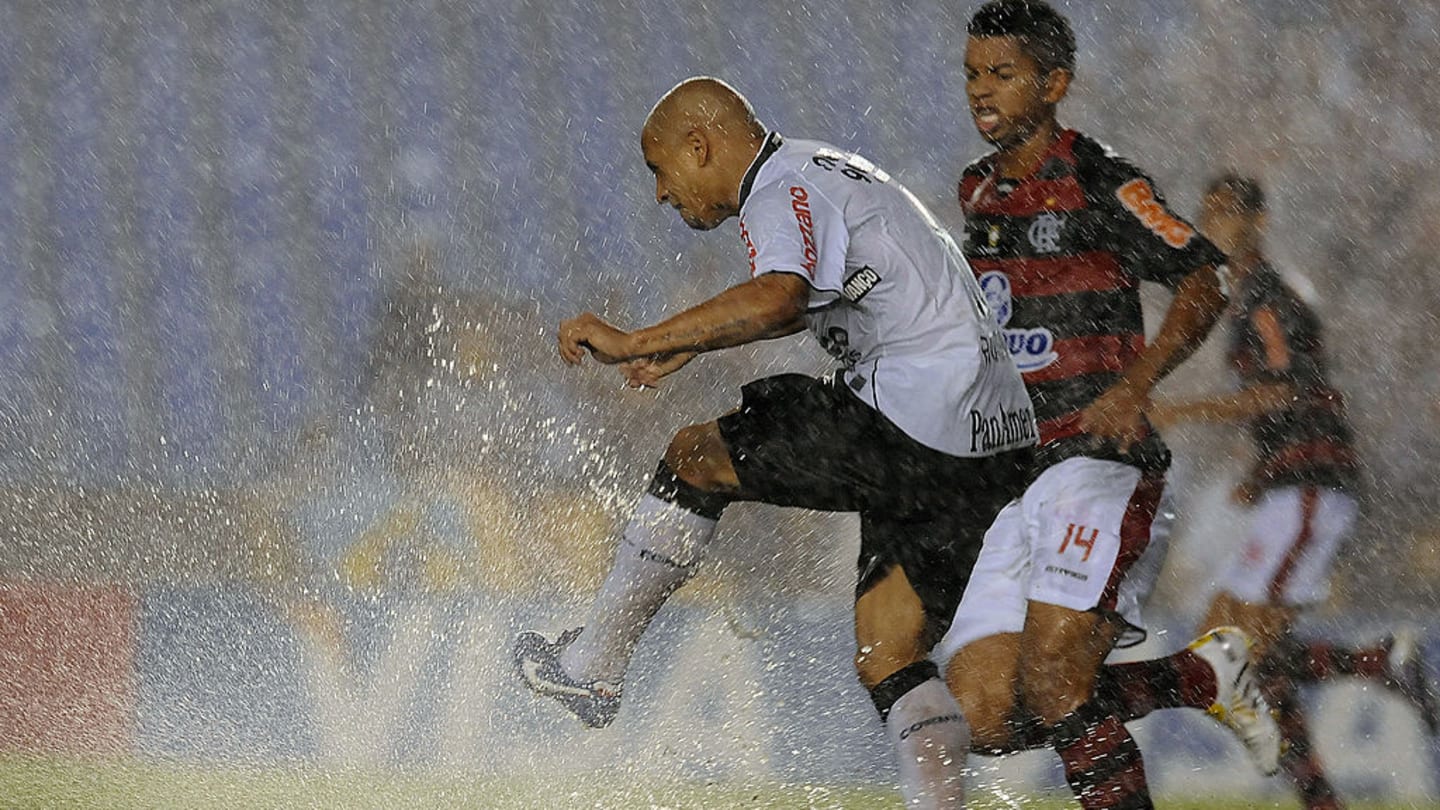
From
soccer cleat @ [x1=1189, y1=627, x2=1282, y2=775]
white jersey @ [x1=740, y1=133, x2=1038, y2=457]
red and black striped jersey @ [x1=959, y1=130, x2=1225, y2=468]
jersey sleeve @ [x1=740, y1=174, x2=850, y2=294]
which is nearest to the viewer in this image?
jersey sleeve @ [x1=740, y1=174, x2=850, y2=294]

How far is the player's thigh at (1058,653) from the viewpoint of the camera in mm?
3131

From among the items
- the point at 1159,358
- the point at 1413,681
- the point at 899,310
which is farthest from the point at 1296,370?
the point at 899,310

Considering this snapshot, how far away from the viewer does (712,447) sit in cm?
300

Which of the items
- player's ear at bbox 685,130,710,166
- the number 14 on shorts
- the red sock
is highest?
player's ear at bbox 685,130,710,166

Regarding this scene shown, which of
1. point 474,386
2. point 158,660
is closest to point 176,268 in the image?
point 474,386

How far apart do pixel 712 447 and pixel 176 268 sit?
155 inches

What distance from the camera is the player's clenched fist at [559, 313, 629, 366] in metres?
2.57

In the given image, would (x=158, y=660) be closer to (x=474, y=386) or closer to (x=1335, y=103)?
(x=474, y=386)

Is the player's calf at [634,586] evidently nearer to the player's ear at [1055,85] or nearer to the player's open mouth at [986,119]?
the player's open mouth at [986,119]

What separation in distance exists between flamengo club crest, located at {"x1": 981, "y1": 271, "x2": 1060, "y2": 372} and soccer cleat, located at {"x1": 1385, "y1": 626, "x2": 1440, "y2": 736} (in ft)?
6.70

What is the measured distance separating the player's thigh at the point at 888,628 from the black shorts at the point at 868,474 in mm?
24

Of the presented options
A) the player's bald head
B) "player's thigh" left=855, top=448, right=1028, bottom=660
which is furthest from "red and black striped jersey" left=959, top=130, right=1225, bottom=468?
the player's bald head

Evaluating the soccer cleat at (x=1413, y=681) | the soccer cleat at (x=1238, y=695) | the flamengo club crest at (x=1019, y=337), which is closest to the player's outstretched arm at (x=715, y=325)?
the flamengo club crest at (x=1019, y=337)

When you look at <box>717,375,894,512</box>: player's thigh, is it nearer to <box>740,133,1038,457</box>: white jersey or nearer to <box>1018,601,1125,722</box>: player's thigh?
<box>740,133,1038,457</box>: white jersey
